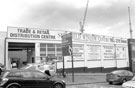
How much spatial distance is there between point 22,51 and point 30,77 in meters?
32.2

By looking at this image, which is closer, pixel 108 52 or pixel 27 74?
pixel 27 74

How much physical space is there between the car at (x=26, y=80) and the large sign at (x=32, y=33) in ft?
57.7

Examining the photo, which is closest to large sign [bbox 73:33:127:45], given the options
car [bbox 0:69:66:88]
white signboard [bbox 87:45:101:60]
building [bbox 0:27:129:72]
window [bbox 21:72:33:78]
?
building [bbox 0:27:129:72]

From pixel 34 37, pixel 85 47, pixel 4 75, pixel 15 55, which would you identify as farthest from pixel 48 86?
pixel 15 55

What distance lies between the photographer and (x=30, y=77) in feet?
44.0

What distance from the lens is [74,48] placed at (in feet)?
107

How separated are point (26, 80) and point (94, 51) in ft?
77.1

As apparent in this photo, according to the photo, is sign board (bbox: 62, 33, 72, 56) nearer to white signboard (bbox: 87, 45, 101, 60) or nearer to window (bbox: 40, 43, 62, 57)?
window (bbox: 40, 43, 62, 57)

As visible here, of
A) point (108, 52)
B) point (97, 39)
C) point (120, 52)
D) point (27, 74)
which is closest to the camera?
point (27, 74)

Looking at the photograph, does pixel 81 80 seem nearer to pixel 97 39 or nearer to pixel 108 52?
pixel 97 39

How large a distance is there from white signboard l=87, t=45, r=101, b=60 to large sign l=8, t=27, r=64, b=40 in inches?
223

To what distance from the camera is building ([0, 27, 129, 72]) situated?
30391 mm

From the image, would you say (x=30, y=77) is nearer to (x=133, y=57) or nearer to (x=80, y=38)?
(x=80, y=38)

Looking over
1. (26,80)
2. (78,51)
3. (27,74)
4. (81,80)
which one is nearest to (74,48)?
(78,51)
